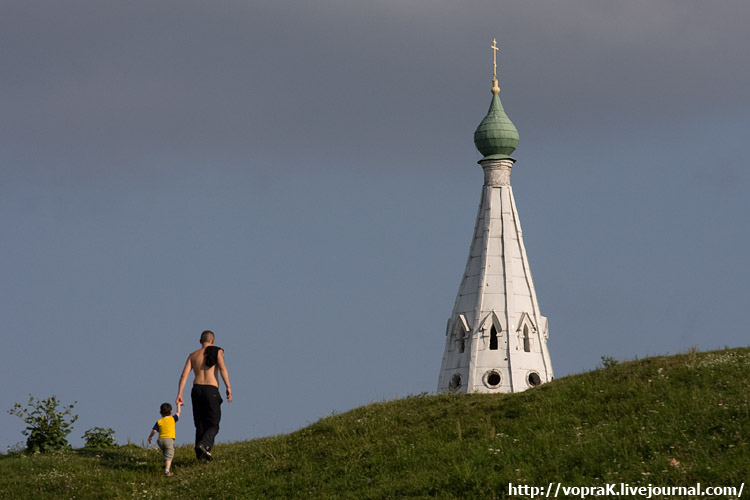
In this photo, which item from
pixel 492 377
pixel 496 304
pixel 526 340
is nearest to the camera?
pixel 492 377

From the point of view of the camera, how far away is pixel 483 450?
23500 mm

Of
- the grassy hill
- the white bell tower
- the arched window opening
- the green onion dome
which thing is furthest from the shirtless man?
the green onion dome

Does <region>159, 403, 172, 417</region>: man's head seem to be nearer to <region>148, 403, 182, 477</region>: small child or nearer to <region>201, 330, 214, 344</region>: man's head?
<region>148, 403, 182, 477</region>: small child

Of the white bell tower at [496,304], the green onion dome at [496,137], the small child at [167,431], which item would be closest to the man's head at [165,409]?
the small child at [167,431]

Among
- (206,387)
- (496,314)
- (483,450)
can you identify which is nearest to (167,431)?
(206,387)

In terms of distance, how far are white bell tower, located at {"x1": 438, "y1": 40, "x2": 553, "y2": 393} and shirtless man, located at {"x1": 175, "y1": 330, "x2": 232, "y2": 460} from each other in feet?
124

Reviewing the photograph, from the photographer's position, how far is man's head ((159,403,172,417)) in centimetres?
2545

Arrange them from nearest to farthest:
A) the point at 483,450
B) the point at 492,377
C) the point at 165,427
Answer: the point at 483,450, the point at 165,427, the point at 492,377

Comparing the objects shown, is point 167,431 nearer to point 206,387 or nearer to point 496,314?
point 206,387

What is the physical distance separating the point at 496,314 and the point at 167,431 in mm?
41164

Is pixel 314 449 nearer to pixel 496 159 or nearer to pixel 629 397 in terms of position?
pixel 629 397

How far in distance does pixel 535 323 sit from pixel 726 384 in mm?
40587

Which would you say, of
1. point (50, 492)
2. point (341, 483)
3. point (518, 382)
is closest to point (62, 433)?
point (50, 492)

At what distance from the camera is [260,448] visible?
26750 mm
